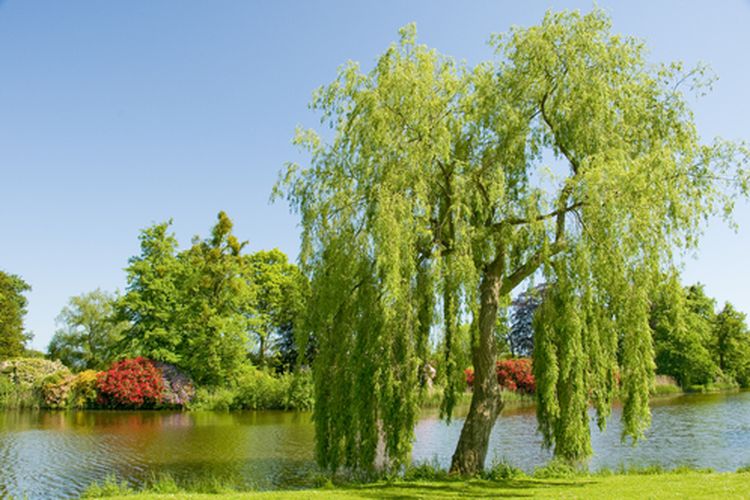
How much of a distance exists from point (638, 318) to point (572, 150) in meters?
4.15

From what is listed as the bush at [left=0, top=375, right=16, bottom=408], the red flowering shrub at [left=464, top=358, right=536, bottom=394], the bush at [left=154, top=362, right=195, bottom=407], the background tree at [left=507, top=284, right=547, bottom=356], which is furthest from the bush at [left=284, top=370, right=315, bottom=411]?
the background tree at [left=507, top=284, right=547, bottom=356]

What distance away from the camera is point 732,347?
55.7 m

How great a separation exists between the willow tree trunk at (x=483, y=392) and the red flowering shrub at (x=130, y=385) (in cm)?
2787

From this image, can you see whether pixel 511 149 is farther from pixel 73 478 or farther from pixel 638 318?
pixel 73 478

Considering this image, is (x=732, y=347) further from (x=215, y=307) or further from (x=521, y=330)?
(x=215, y=307)

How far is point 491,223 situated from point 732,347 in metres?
53.0

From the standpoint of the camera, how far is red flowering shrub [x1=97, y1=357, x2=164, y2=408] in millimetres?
36062

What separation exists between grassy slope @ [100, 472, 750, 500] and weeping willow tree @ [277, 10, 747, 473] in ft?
2.65

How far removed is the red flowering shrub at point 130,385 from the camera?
3606 centimetres

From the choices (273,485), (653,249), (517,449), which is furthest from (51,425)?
(653,249)

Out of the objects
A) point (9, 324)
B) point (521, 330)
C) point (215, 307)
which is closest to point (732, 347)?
point (521, 330)

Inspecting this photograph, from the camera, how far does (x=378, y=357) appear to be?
1247cm

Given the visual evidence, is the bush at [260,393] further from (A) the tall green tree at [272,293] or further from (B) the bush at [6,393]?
(B) the bush at [6,393]

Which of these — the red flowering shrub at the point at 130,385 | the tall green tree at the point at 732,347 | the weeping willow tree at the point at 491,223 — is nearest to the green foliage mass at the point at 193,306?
the red flowering shrub at the point at 130,385
